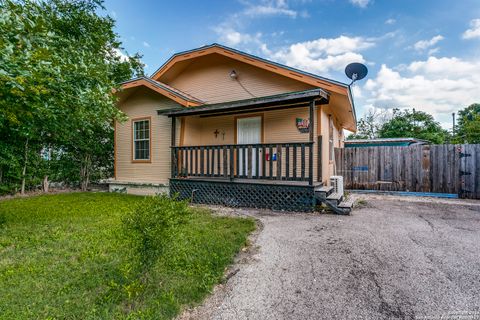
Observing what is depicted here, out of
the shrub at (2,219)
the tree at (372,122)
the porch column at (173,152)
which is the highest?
the tree at (372,122)

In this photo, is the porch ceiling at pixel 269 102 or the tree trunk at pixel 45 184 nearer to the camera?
the porch ceiling at pixel 269 102

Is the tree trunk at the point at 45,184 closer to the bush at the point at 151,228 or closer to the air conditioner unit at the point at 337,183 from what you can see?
the bush at the point at 151,228

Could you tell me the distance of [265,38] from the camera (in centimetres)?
1213

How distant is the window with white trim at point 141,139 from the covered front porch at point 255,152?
1557mm

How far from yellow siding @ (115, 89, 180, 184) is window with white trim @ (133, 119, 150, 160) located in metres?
0.22

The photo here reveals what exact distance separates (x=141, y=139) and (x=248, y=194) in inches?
193

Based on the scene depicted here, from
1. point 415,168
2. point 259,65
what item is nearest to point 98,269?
point 259,65

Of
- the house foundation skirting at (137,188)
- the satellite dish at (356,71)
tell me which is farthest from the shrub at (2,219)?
the satellite dish at (356,71)

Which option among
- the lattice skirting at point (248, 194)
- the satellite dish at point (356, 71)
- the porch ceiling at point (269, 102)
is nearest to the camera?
the porch ceiling at point (269, 102)

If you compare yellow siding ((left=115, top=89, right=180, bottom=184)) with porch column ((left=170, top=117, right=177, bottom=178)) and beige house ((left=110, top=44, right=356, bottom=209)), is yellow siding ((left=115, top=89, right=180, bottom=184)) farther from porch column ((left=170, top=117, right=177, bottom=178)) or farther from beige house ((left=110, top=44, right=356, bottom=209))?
porch column ((left=170, top=117, right=177, bottom=178))

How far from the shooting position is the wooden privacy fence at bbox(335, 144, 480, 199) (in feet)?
26.9

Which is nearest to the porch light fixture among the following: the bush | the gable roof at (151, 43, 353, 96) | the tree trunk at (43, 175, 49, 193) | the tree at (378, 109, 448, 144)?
the gable roof at (151, 43, 353, 96)

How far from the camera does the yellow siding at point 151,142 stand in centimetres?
859

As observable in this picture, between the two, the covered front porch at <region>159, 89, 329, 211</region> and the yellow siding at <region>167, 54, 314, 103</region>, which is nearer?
the covered front porch at <region>159, 89, 329, 211</region>
